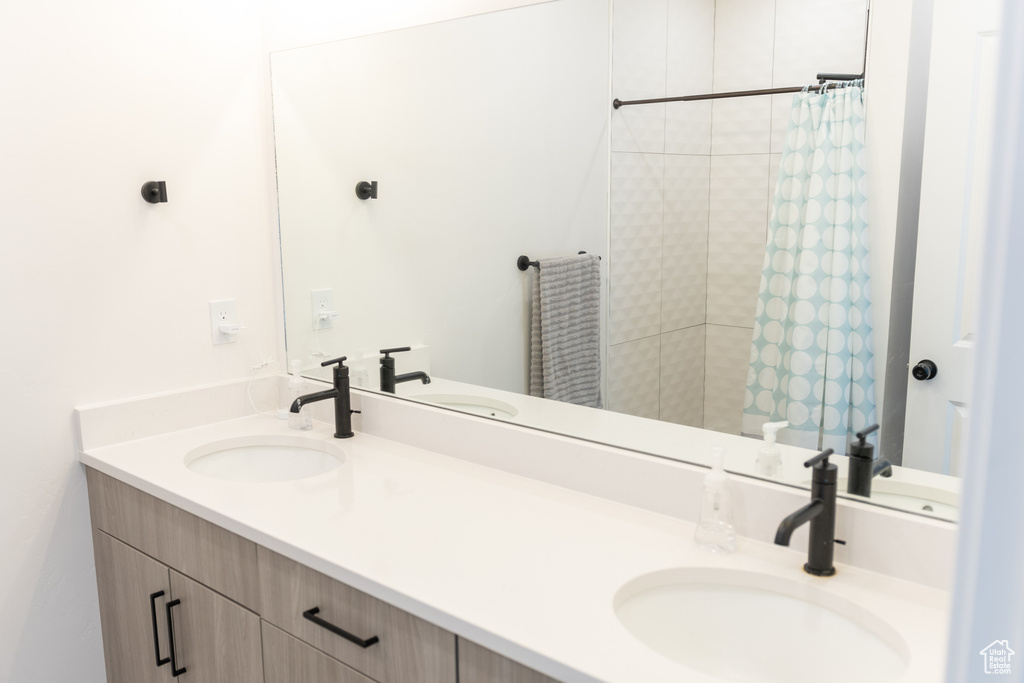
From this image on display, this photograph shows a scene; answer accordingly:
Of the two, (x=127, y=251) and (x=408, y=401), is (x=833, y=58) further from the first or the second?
(x=127, y=251)

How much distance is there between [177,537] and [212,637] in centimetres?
23

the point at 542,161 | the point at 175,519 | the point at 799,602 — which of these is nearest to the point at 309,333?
the point at 175,519

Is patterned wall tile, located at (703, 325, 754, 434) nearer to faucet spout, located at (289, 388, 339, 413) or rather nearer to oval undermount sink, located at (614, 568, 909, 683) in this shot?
oval undermount sink, located at (614, 568, 909, 683)

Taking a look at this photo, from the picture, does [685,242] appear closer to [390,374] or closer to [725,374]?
[725,374]

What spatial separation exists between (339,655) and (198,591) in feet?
1.63

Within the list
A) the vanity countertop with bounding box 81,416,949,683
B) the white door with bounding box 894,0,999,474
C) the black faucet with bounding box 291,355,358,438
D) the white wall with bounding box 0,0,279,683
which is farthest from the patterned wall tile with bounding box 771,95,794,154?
the white wall with bounding box 0,0,279,683

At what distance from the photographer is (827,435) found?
1328 mm

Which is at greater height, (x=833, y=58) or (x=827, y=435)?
(x=833, y=58)

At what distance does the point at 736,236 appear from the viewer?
1387mm

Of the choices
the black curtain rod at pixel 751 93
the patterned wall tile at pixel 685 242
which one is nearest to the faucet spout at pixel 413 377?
the patterned wall tile at pixel 685 242

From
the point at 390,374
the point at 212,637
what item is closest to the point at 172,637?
the point at 212,637

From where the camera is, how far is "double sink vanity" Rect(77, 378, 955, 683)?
1132mm

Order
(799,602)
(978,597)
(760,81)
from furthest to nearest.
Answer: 1. (760,81)
2. (799,602)
3. (978,597)

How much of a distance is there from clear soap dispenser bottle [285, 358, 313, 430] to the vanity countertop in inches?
10.8
